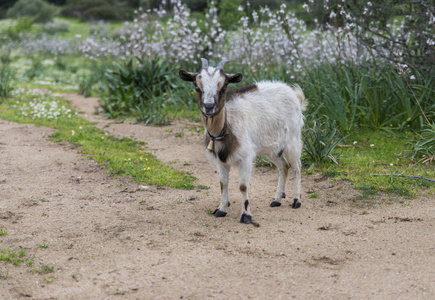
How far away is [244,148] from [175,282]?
1.67m

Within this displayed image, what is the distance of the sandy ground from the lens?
366 cm

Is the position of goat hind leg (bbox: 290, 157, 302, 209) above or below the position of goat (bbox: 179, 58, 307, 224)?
below

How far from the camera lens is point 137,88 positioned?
10.9 metres

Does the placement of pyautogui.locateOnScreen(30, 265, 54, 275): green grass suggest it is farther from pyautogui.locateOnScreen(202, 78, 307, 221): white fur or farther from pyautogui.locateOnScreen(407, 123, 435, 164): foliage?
pyautogui.locateOnScreen(407, 123, 435, 164): foliage

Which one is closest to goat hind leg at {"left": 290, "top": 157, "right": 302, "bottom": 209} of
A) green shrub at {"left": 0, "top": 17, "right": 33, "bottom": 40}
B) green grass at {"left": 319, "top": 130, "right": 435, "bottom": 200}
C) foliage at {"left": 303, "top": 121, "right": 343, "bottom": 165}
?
green grass at {"left": 319, "top": 130, "right": 435, "bottom": 200}

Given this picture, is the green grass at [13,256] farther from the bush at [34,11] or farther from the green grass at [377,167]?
the bush at [34,11]

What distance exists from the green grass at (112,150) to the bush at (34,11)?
25.5 m

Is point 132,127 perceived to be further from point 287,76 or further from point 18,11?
point 18,11

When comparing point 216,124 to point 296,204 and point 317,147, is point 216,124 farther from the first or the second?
point 317,147

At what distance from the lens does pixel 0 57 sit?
1839cm

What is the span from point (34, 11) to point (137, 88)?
2691cm

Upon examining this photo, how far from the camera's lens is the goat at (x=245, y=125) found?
4562mm

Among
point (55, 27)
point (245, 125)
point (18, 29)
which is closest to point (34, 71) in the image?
point (18, 29)

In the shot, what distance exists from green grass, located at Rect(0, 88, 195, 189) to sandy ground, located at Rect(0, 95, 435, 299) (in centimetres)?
25
